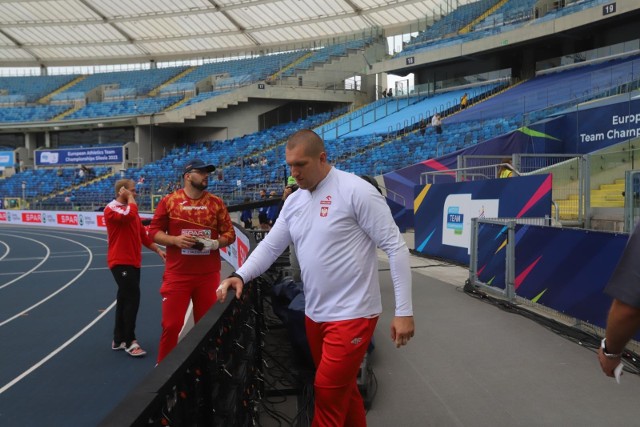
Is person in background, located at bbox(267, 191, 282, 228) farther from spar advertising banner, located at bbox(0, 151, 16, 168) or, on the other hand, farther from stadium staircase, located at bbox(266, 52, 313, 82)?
spar advertising banner, located at bbox(0, 151, 16, 168)

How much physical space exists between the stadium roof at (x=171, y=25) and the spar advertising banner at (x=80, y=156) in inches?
575

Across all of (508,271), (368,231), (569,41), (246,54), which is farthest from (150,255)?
(246,54)

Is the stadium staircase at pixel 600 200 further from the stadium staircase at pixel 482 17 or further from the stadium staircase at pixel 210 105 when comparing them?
the stadium staircase at pixel 210 105

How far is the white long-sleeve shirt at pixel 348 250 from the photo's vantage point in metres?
2.64

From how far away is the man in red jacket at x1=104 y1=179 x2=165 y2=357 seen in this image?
5.92m

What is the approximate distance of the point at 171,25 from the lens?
170 ft

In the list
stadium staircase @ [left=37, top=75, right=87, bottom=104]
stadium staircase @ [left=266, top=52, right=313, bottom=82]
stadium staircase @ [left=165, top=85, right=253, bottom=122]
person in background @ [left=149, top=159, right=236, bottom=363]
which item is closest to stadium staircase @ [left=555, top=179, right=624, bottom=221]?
person in background @ [left=149, top=159, right=236, bottom=363]

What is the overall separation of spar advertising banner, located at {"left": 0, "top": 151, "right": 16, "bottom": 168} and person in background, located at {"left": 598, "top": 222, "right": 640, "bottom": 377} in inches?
2143

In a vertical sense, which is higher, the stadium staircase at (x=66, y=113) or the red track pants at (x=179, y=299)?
the stadium staircase at (x=66, y=113)

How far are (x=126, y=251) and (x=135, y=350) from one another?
3.78ft

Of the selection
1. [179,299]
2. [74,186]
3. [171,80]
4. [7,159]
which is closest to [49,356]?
[179,299]

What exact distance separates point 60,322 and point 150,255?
9.55 metres

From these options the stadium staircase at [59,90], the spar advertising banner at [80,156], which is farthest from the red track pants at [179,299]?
the stadium staircase at [59,90]

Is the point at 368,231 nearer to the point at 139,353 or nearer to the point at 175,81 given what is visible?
the point at 139,353
